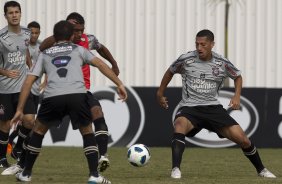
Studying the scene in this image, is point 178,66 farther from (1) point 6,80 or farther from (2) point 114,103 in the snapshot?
(2) point 114,103

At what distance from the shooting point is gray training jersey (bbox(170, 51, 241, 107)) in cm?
1370

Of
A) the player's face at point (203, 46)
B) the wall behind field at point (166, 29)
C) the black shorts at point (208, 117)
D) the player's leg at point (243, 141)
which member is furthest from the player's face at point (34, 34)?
the wall behind field at point (166, 29)

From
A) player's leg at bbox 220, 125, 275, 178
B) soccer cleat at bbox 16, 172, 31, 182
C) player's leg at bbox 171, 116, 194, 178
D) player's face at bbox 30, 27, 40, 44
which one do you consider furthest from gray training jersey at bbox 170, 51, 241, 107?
player's face at bbox 30, 27, 40, 44

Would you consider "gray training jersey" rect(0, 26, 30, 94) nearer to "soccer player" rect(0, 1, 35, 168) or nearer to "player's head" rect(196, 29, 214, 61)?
"soccer player" rect(0, 1, 35, 168)

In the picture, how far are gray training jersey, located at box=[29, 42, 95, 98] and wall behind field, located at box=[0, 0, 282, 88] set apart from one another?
14395mm

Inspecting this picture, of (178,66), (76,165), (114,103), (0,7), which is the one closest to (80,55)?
(178,66)

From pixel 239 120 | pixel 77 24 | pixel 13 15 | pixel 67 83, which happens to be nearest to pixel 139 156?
pixel 77 24

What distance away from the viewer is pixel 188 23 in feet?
86.1

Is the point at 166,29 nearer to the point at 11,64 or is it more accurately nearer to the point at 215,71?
the point at 11,64

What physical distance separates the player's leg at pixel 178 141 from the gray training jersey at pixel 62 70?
2.03m

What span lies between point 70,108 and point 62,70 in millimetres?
446

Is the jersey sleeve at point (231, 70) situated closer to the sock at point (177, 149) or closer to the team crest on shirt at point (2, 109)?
the sock at point (177, 149)

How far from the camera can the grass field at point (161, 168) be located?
12.8m

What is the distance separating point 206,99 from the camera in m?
13.7
